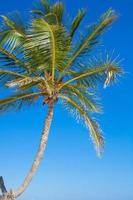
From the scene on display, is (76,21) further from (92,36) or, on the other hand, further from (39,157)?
(39,157)

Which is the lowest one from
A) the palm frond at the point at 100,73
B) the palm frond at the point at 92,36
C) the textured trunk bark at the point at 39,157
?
the textured trunk bark at the point at 39,157

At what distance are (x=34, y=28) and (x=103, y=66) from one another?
310 centimetres

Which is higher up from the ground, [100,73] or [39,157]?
[100,73]

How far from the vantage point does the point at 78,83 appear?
23344 millimetres

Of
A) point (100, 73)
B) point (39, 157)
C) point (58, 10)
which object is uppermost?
point (58, 10)

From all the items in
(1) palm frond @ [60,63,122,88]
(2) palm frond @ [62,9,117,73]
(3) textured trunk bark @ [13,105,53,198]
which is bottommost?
(3) textured trunk bark @ [13,105,53,198]

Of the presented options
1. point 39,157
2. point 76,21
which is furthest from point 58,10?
point 39,157

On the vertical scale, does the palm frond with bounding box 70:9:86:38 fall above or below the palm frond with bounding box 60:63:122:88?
above

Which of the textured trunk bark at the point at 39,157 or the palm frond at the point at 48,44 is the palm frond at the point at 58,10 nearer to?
the palm frond at the point at 48,44

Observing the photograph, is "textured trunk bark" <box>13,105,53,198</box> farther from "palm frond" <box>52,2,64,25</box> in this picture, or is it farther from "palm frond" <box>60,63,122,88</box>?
"palm frond" <box>52,2,64,25</box>

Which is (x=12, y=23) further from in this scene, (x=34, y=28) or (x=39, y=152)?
(x=39, y=152)

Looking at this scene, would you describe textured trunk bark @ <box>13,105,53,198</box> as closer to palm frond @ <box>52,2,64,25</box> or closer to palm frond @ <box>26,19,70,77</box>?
palm frond @ <box>26,19,70,77</box>

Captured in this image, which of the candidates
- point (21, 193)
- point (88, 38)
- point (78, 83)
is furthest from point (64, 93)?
point (21, 193)

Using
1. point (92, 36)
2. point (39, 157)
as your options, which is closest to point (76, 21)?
point (92, 36)
